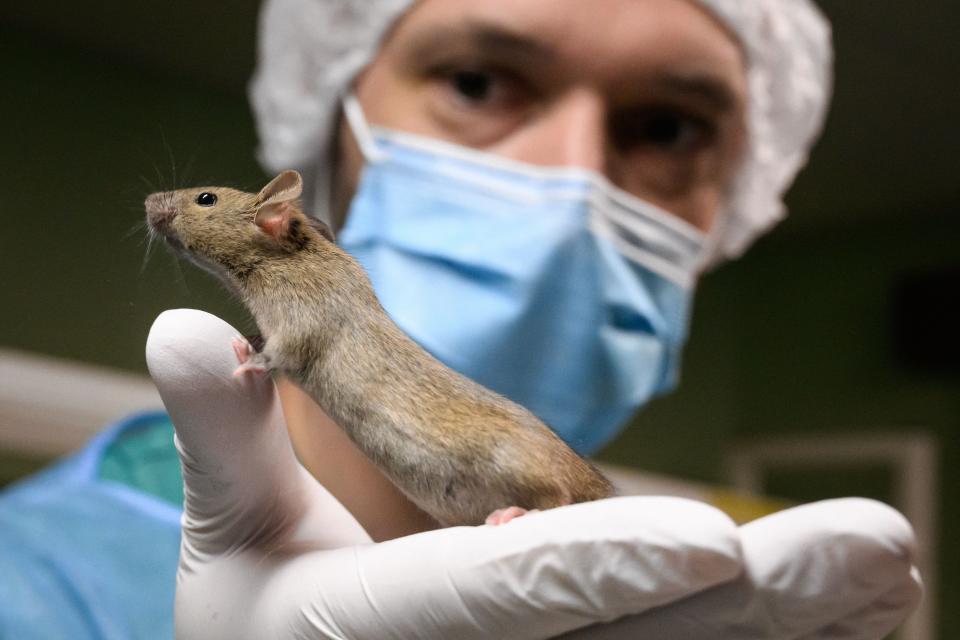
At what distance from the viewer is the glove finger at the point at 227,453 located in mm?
599

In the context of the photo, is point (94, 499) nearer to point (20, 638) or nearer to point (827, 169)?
point (20, 638)

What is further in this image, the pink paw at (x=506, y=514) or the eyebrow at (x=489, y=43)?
the eyebrow at (x=489, y=43)

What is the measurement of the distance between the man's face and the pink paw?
0.67 m

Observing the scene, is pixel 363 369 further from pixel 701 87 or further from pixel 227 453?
Result: pixel 701 87

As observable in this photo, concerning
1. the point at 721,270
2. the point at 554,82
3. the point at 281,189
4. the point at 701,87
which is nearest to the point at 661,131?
the point at 701,87

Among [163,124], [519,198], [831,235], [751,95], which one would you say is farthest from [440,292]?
[831,235]

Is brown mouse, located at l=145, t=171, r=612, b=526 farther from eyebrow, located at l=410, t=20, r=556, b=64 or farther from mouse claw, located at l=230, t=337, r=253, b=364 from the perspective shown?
eyebrow, located at l=410, t=20, r=556, b=64

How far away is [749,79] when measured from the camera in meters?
1.63

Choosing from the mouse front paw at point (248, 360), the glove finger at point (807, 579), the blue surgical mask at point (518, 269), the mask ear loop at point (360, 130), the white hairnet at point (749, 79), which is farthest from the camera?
the white hairnet at point (749, 79)

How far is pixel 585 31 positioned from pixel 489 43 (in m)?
0.13

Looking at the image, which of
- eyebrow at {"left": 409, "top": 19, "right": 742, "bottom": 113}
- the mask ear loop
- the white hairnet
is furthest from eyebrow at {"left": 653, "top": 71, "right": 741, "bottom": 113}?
the mask ear loop

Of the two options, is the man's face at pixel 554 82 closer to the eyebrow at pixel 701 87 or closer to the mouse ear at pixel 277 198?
the eyebrow at pixel 701 87

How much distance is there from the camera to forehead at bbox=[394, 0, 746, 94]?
1.28m

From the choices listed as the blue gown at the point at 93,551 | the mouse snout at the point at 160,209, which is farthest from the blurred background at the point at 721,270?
the blue gown at the point at 93,551
